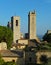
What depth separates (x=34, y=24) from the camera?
102 meters

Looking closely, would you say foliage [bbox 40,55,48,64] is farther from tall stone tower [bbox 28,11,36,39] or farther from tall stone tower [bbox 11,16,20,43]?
tall stone tower [bbox 28,11,36,39]

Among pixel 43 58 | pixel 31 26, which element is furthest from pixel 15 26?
pixel 43 58

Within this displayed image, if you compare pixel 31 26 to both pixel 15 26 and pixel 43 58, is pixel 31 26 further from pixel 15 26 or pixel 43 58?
pixel 43 58

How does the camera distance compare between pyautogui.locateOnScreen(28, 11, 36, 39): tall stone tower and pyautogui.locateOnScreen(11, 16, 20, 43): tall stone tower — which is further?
pyautogui.locateOnScreen(28, 11, 36, 39): tall stone tower

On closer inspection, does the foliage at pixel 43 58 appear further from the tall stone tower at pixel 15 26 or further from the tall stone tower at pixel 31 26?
the tall stone tower at pixel 31 26

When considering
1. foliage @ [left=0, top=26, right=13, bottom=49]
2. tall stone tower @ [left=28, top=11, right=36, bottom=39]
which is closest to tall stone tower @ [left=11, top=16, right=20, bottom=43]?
tall stone tower @ [left=28, top=11, right=36, bottom=39]

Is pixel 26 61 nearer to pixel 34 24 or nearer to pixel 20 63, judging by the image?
pixel 20 63

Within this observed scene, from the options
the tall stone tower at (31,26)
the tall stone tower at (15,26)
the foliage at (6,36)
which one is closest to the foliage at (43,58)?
the foliage at (6,36)

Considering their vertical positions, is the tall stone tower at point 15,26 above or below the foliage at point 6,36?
above

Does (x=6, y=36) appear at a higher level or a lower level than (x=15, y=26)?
lower

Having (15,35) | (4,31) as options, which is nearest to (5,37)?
(4,31)

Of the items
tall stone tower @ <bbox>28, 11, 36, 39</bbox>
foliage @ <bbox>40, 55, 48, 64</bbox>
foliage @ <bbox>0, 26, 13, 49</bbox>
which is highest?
tall stone tower @ <bbox>28, 11, 36, 39</bbox>

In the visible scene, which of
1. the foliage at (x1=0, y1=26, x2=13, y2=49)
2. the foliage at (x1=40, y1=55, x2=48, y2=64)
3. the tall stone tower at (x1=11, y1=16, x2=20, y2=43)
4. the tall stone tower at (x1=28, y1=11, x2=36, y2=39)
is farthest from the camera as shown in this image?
the tall stone tower at (x1=28, y1=11, x2=36, y2=39)

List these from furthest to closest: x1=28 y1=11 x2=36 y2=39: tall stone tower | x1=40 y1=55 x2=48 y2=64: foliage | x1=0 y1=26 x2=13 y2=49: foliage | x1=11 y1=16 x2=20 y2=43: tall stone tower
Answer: x1=28 y1=11 x2=36 y2=39: tall stone tower, x1=11 y1=16 x2=20 y2=43: tall stone tower, x1=0 y1=26 x2=13 y2=49: foliage, x1=40 y1=55 x2=48 y2=64: foliage
